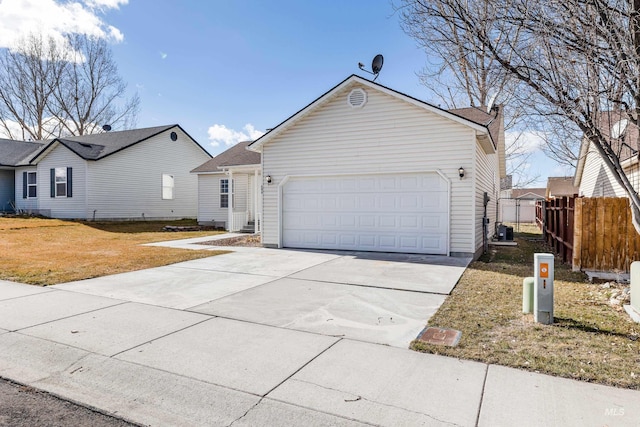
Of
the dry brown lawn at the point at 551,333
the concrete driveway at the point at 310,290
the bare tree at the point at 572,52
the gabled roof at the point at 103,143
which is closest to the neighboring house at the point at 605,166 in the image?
the bare tree at the point at 572,52

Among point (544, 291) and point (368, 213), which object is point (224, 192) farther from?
point (544, 291)

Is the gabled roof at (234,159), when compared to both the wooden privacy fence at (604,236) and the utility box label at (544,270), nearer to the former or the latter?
the wooden privacy fence at (604,236)

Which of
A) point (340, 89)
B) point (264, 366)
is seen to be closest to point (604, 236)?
point (340, 89)

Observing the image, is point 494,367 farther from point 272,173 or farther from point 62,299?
point 272,173

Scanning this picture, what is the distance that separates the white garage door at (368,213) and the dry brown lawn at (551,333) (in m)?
3.75

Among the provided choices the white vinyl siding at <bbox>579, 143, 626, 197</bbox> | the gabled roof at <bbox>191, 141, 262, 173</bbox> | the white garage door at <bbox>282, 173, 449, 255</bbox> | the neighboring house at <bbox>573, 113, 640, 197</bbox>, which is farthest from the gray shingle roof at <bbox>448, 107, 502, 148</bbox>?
the gabled roof at <bbox>191, 141, 262, 173</bbox>

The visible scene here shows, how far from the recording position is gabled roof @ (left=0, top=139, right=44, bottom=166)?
79.0 feet

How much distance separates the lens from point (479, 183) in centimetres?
1125

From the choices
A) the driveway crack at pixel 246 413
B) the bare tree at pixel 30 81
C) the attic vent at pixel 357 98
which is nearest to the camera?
the driveway crack at pixel 246 413

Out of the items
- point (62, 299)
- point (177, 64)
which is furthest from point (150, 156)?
point (62, 299)

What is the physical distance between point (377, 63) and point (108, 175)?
57.0ft

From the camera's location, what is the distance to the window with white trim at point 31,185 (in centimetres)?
2333

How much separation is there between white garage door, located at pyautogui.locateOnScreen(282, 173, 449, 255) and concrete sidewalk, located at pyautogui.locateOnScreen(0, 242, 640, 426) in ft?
14.4

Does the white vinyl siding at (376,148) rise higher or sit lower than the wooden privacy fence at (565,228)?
higher
